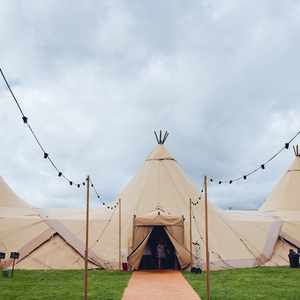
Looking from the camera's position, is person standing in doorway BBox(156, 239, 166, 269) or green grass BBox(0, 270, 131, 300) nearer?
green grass BBox(0, 270, 131, 300)

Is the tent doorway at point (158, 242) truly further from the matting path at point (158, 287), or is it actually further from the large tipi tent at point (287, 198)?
the large tipi tent at point (287, 198)

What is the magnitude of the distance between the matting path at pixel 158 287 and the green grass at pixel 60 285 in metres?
0.28

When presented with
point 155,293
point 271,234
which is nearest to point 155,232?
point 271,234

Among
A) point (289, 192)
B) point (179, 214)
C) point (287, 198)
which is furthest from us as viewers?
point (289, 192)

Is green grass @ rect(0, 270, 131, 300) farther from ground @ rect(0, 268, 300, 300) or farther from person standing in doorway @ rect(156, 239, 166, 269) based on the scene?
person standing in doorway @ rect(156, 239, 166, 269)

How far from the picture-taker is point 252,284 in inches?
486

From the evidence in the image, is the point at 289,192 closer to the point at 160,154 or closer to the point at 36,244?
the point at 160,154

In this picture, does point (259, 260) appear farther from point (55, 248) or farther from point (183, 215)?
point (55, 248)

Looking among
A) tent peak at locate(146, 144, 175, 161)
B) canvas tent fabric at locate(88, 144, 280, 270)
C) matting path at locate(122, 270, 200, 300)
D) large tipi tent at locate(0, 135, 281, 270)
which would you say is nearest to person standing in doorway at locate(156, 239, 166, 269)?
large tipi tent at locate(0, 135, 281, 270)

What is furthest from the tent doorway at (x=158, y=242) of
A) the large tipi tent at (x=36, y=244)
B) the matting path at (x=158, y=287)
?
the large tipi tent at (x=36, y=244)

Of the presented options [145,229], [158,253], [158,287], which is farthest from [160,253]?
[158,287]

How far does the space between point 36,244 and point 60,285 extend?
238 inches

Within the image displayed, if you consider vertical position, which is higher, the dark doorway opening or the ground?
the dark doorway opening

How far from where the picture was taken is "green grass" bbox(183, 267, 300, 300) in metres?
Result: 10.3
